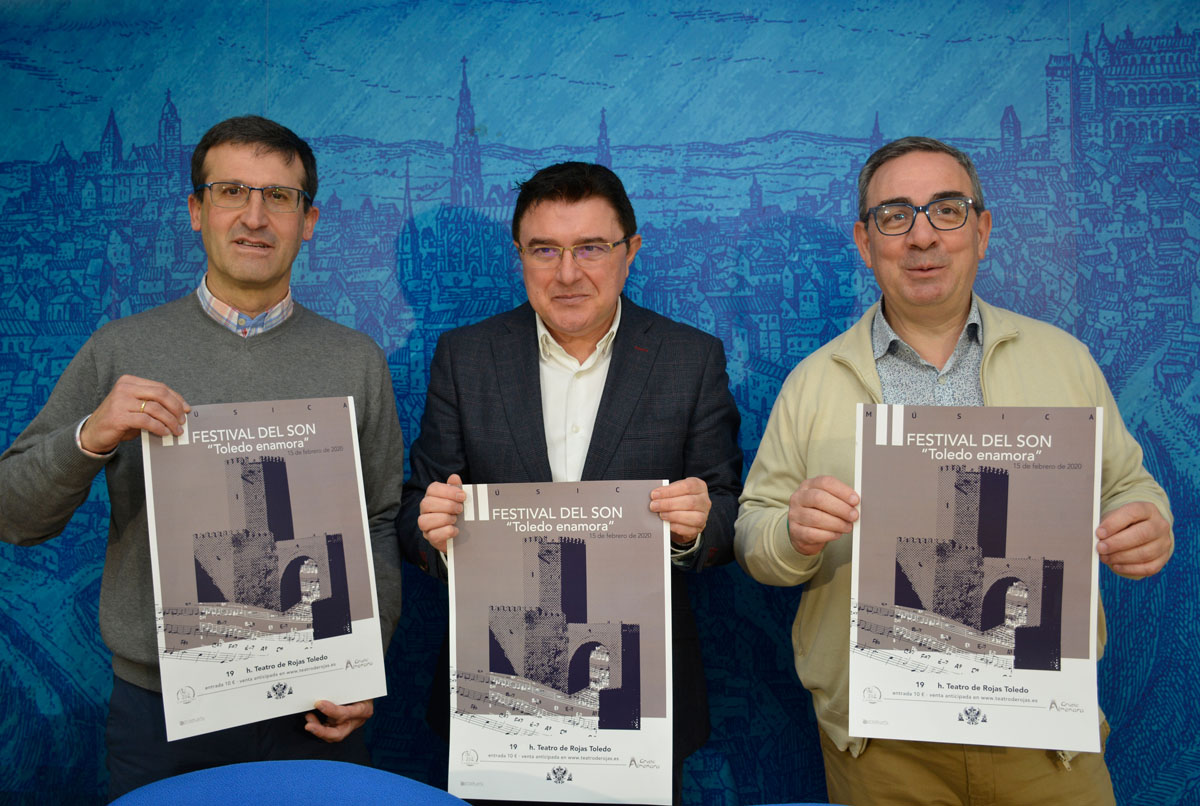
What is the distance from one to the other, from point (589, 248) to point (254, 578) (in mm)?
1079

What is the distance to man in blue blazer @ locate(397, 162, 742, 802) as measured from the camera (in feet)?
6.75

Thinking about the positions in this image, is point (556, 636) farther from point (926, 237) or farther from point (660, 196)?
point (660, 196)

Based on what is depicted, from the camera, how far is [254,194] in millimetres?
2041

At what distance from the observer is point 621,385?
210 cm

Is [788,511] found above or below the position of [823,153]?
below

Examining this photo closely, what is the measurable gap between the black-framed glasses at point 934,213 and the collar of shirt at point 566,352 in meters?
0.70

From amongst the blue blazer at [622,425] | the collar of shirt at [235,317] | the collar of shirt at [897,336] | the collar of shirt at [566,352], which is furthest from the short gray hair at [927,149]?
the collar of shirt at [235,317]

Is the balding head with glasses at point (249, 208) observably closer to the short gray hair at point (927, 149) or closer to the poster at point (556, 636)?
the poster at point (556, 636)

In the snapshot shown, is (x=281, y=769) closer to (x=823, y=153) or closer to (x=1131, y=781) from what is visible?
(x=823, y=153)

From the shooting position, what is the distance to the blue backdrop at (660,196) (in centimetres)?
266

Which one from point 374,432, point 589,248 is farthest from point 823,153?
point 374,432

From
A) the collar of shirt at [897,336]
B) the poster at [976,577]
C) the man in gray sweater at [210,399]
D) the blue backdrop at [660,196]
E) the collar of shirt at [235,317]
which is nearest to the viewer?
the poster at [976,577]

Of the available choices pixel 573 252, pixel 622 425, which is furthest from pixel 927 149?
pixel 622 425

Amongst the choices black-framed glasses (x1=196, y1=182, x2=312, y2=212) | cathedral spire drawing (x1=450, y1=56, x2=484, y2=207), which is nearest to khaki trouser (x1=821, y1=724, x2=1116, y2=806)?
black-framed glasses (x1=196, y1=182, x2=312, y2=212)
